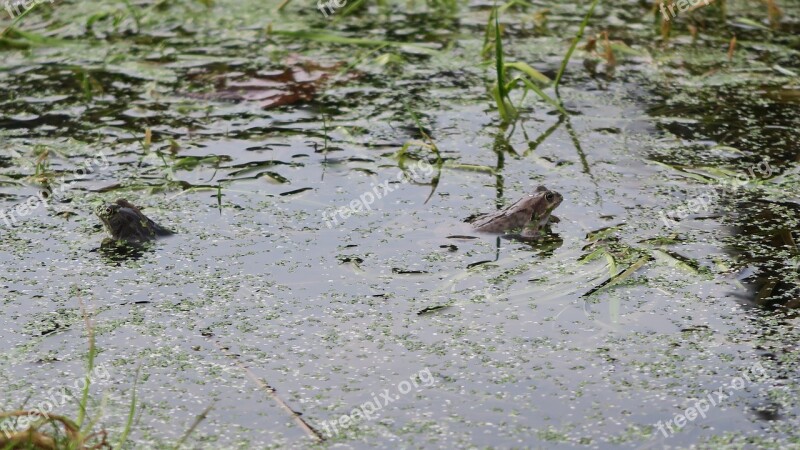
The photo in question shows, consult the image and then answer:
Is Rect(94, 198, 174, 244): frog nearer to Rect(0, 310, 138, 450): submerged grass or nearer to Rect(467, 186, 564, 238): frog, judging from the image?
Rect(467, 186, 564, 238): frog

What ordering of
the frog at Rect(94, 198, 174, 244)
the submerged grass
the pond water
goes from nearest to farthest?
the submerged grass, the pond water, the frog at Rect(94, 198, 174, 244)

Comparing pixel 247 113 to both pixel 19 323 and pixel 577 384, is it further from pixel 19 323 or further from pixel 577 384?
pixel 577 384

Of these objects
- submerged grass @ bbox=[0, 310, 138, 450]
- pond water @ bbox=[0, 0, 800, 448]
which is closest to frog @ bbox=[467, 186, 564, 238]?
pond water @ bbox=[0, 0, 800, 448]

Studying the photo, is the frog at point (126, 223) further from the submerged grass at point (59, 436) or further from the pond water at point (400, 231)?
the submerged grass at point (59, 436)

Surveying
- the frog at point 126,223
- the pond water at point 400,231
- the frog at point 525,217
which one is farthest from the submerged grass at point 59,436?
the frog at point 525,217

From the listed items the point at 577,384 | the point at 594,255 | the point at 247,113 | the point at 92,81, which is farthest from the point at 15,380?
the point at 92,81

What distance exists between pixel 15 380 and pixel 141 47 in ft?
10.8

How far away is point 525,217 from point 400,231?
43 cm

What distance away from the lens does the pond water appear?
9.08ft

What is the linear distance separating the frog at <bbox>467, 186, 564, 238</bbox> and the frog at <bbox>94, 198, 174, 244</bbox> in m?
1.12

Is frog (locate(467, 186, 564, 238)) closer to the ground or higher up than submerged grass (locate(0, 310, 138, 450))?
closer to the ground

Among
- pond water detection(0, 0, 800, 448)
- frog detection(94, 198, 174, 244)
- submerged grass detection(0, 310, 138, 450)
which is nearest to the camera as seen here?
submerged grass detection(0, 310, 138, 450)

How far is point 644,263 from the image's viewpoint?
11.5 ft

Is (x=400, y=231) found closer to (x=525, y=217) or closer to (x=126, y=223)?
(x=525, y=217)
